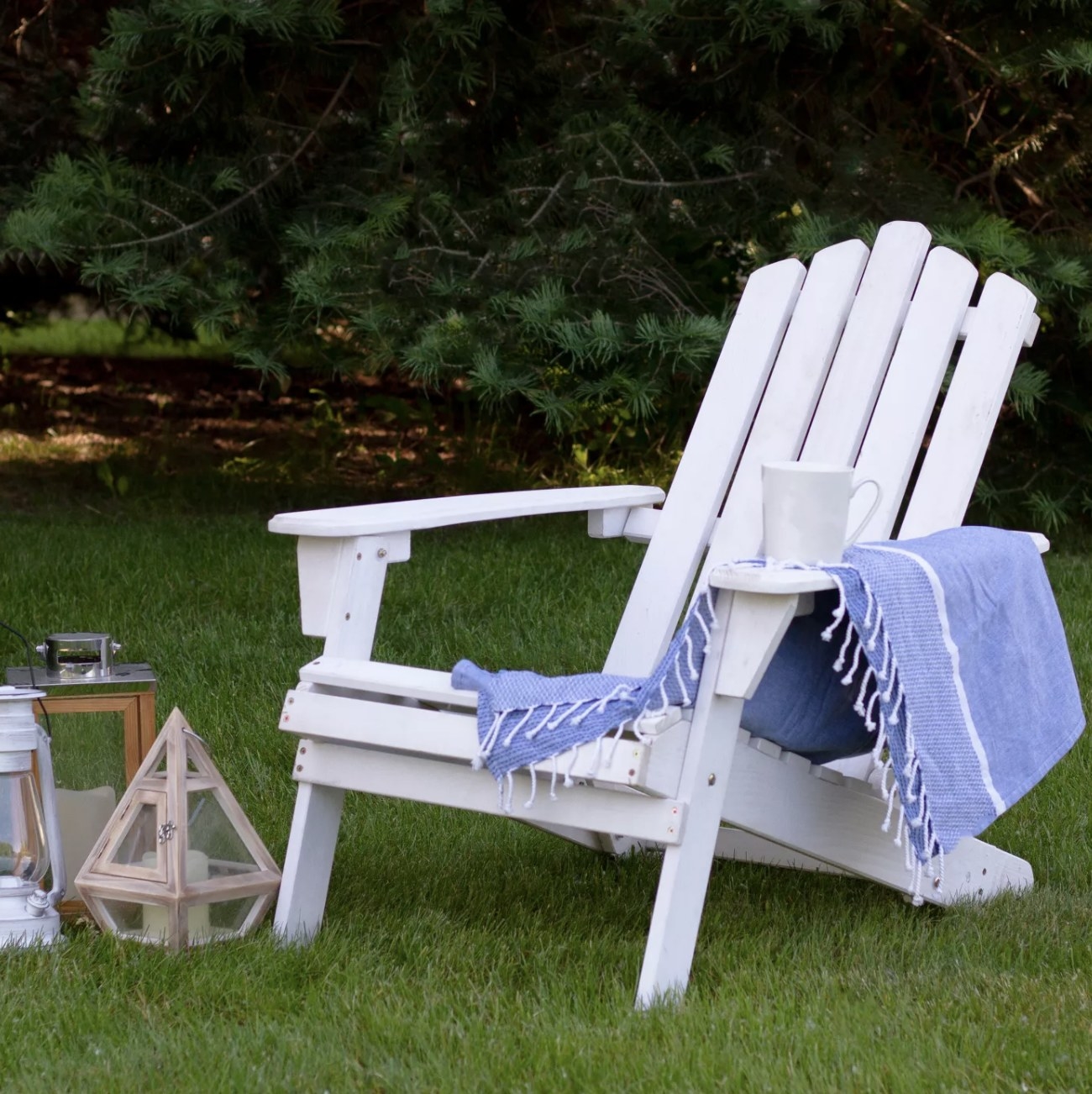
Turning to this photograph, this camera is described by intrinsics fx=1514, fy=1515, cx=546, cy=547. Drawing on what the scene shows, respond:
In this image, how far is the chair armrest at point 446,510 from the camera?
199 centimetres

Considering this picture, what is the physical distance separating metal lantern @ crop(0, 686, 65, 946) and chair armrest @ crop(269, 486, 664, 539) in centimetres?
42

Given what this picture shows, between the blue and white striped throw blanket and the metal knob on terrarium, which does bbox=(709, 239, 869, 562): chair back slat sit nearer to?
the blue and white striped throw blanket

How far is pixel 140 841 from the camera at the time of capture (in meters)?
2.03

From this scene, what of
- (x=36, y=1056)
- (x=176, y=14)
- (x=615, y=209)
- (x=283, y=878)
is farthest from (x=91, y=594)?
(x=36, y=1056)

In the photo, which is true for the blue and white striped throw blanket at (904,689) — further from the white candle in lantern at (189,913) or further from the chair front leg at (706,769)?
the white candle in lantern at (189,913)

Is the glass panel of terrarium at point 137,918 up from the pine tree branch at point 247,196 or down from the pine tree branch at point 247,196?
down

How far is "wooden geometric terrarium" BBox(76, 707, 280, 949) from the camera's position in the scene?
6.48 ft

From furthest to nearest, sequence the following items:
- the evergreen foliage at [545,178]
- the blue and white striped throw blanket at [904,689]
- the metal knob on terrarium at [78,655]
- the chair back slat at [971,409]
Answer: the evergreen foliage at [545,178], the chair back slat at [971,409], the metal knob on terrarium at [78,655], the blue and white striped throw blanket at [904,689]

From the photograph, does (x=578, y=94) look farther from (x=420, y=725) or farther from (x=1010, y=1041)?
(x=1010, y=1041)

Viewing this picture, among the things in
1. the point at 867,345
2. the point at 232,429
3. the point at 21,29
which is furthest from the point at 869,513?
the point at 232,429

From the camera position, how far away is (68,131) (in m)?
5.15

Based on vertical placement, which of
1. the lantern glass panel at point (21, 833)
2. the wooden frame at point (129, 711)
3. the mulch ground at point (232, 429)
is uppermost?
the wooden frame at point (129, 711)

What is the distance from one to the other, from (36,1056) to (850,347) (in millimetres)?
1634

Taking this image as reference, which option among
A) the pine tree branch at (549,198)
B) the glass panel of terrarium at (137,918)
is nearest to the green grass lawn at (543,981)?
the glass panel of terrarium at (137,918)
